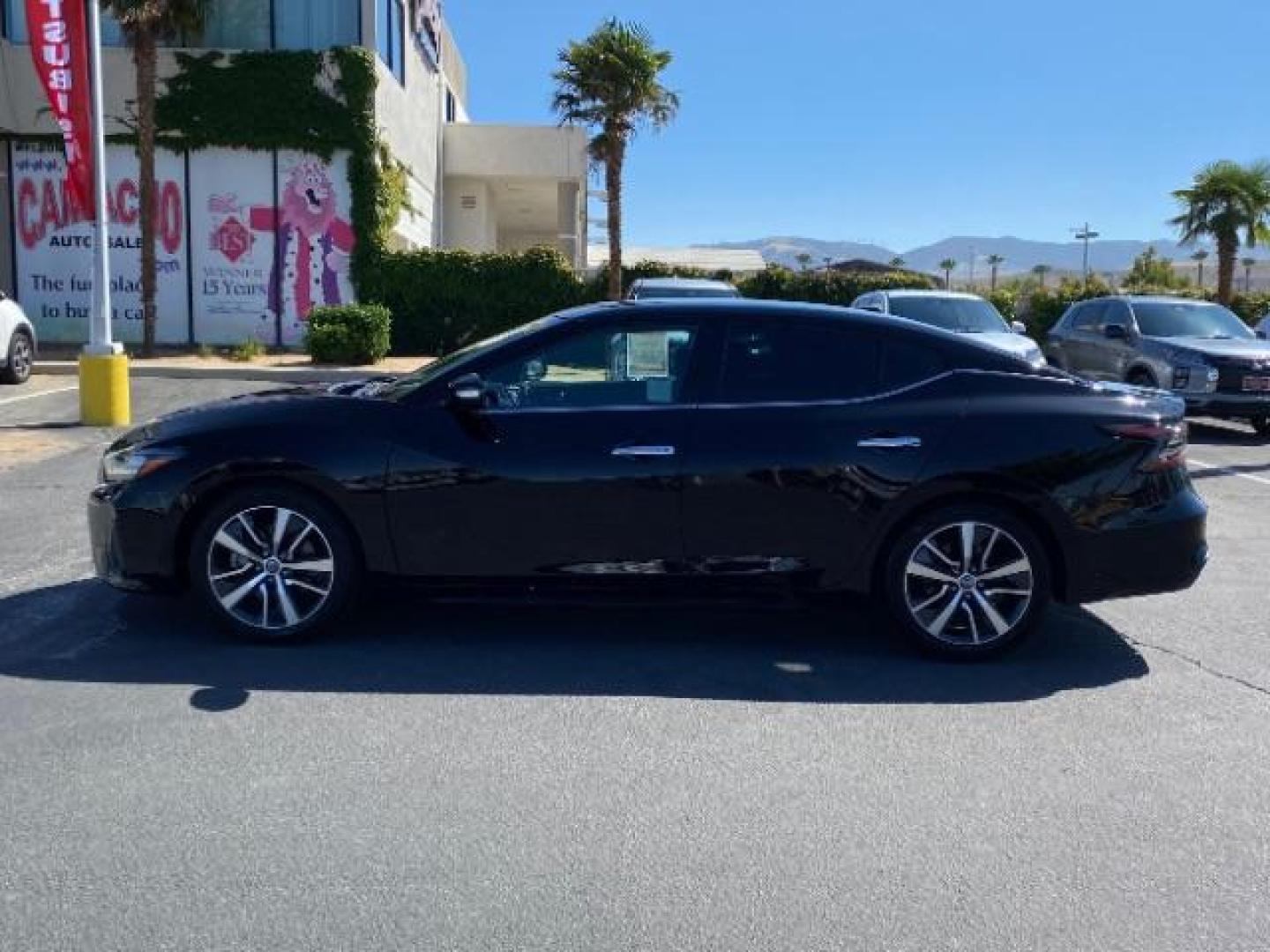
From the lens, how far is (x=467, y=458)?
5367 mm

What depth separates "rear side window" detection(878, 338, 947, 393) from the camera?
5.58 m

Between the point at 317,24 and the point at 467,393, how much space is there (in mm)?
20456

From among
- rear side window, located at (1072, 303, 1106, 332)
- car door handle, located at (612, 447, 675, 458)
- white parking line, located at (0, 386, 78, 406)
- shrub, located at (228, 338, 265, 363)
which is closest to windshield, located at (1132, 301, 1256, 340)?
rear side window, located at (1072, 303, 1106, 332)

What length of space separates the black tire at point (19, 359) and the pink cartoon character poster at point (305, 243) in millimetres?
6781

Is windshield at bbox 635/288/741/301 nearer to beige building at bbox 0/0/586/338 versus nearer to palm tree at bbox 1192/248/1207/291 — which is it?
beige building at bbox 0/0/586/338

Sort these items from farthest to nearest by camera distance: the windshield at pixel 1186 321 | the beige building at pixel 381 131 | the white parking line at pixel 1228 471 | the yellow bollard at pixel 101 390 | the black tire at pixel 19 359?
the beige building at pixel 381 131, the black tire at pixel 19 359, the windshield at pixel 1186 321, the yellow bollard at pixel 101 390, the white parking line at pixel 1228 471

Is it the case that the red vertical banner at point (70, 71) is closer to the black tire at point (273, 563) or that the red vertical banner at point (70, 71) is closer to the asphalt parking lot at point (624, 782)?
the asphalt parking lot at point (624, 782)

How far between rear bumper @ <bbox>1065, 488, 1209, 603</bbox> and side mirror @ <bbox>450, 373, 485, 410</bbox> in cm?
273

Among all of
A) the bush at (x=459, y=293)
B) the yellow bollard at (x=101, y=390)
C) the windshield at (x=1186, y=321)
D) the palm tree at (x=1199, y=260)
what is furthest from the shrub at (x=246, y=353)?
the palm tree at (x=1199, y=260)

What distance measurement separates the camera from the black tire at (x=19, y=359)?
1652 centimetres

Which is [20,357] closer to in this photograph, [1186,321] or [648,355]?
[648,355]

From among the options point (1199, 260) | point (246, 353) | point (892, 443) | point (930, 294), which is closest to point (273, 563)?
point (892, 443)

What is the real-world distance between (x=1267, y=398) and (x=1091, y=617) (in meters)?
8.66

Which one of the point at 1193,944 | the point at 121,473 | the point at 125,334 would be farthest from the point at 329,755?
the point at 125,334
